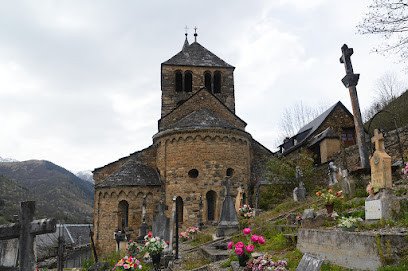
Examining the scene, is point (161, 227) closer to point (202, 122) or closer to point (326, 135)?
point (202, 122)

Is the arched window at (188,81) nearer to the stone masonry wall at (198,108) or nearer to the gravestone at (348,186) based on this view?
the stone masonry wall at (198,108)

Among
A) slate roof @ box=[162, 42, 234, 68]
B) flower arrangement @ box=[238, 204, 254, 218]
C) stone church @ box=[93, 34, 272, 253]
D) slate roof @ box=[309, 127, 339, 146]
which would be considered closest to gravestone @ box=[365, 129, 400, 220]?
flower arrangement @ box=[238, 204, 254, 218]

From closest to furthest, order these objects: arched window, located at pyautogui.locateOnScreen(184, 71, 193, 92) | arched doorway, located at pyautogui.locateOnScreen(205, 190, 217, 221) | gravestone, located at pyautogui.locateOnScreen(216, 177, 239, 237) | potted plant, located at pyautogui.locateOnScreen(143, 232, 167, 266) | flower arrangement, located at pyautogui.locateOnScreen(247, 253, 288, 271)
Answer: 1. flower arrangement, located at pyautogui.locateOnScreen(247, 253, 288, 271)
2. potted plant, located at pyautogui.locateOnScreen(143, 232, 167, 266)
3. gravestone, located at pyautogui.locateOnScreen(216, 177, 239, 237)
4. arched doorway, located at pyautogui.locateOnScreen(205, 190, 217, 221)
5. arched window, located at pyautogui.locateOnScreen(184, 71, 193, 92)

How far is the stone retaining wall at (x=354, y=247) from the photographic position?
163 inches

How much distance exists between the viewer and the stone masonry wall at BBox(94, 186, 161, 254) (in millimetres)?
17719

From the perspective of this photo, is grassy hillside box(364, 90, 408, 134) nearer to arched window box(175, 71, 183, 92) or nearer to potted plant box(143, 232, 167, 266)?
arched window box(175, 71, 183, 92)

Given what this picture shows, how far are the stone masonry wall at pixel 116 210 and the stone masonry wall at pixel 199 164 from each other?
1310 millimetres

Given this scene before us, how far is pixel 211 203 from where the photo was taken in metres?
17.5

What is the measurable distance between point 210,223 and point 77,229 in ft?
71.9

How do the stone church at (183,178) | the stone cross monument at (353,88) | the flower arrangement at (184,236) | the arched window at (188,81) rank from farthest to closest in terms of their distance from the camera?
the arched window at (188,81)
the stone church at (183,178)
the flower arrangement at (184,236)
the stone cross monument at (353,88)

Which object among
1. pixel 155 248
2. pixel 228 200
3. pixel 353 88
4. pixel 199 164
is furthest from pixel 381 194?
pixel 199 164

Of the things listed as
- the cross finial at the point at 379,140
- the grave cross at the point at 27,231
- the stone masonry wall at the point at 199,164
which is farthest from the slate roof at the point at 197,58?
the grave cross at the point at 27,231

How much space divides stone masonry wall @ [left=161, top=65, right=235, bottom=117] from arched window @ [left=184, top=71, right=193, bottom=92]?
43 cm

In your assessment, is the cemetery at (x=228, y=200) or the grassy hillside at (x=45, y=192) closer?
the cemetery at (x=228, y=200)
